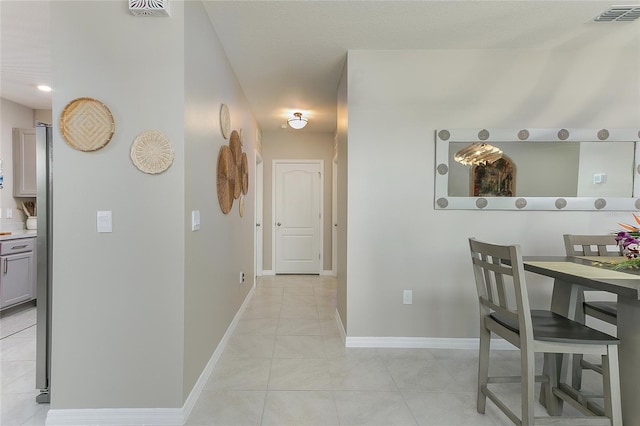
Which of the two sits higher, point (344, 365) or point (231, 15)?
point (231, 15)

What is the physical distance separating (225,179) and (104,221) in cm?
103

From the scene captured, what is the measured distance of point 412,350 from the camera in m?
2.58

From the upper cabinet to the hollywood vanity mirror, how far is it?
15.8ft

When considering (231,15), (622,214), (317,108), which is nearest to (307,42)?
(231,15)

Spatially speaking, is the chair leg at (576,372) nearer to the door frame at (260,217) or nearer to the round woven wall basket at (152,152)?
the round woven wall basket at (152,152)

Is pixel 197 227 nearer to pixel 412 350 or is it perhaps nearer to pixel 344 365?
pixel 344 365

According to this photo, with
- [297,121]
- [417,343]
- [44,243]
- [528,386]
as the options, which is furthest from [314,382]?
[297,121]

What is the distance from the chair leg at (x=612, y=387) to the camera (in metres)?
1.33

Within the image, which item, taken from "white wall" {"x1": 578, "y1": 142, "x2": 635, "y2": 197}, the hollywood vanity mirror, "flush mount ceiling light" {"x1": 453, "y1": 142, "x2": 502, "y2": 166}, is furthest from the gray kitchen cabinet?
"white wall" {"x1": 578, "y1": 142, "x2": 635, "y2": 197}

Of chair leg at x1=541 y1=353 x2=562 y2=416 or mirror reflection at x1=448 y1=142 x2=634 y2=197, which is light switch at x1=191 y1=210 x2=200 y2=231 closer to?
mirror reflection at x1=448 y1=142 x2=634 y2=197

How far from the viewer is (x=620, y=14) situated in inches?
81.7

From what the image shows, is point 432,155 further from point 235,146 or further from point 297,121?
point 297,121

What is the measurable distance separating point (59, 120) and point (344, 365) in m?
2.41

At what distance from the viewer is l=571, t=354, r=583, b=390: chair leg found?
1864mm
